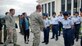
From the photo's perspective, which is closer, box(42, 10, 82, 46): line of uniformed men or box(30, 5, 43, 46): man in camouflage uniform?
box(30, 5, 43, 46): man in camouflage uniform

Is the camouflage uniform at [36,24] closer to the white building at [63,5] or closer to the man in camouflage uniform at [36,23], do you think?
the man in camouflage uniform at [36,23]

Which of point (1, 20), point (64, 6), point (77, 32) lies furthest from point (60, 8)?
point (1, 20)

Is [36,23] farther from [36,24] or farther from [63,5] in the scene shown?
[63,5]

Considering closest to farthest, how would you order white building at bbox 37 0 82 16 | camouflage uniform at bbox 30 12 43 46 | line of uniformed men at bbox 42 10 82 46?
camouflage uniform at bbox 30 12 43 46
line of uniformed men at bbox 42 10 82 46
white building at bbox 37 0 82 16

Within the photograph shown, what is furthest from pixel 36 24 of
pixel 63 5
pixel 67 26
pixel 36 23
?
pixel 63 5

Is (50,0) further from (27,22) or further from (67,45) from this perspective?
(67,45)

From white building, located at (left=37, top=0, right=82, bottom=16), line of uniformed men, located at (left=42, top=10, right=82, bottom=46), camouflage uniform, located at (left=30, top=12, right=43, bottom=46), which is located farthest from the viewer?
white building, located at (left=37, top=0, right=82, bottom=16)

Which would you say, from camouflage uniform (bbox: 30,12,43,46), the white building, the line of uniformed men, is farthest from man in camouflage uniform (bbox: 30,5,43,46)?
the white building

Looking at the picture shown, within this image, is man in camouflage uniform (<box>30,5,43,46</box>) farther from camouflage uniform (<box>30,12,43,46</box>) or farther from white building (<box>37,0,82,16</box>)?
white building (<box>37,0,82,16</box>)

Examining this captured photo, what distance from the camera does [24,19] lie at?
46.0 ft

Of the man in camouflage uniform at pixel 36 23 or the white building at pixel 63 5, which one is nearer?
the man in camouflage uniform at pixel 36 23

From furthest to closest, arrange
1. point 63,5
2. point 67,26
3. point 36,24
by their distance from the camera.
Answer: point 63,5, point 67,26, point 36,24

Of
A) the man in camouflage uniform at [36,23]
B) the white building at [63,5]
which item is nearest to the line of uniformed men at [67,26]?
the man in camouflage uniform at [36,23]

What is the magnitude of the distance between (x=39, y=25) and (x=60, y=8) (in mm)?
13966
